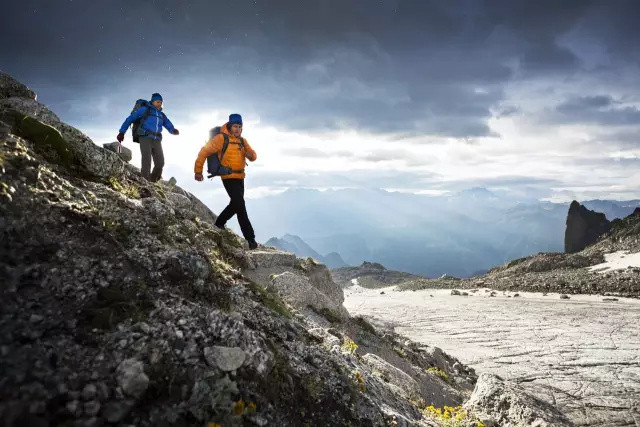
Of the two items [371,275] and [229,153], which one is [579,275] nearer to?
[229,153]

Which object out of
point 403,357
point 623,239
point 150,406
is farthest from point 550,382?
point 623,239

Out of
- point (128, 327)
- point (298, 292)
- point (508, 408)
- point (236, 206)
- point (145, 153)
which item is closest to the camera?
point (128, 327)

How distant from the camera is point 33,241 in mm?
3541

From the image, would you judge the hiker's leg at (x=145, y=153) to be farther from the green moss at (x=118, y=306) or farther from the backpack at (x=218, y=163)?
the green moss at (x=118, y=306)

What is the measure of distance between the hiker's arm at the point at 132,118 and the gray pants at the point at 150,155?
58 cm

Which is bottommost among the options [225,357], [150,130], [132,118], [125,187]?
[225,357]

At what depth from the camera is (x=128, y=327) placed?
10.8 feet

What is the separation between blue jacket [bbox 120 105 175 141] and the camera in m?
10.1

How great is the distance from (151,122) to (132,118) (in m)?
0.56

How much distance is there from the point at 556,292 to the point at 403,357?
94.1ft

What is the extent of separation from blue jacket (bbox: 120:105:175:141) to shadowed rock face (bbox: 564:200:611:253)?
334 ft

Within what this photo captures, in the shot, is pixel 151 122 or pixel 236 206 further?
pixel 151 122

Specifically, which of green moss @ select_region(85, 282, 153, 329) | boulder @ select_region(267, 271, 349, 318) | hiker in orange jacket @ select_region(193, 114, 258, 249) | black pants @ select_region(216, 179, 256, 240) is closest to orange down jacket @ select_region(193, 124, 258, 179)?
hiker in orange jacket @ select_region(193, 114, 258, 249)

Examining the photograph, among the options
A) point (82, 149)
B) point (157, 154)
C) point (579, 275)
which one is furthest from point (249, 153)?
point (579, 275)
